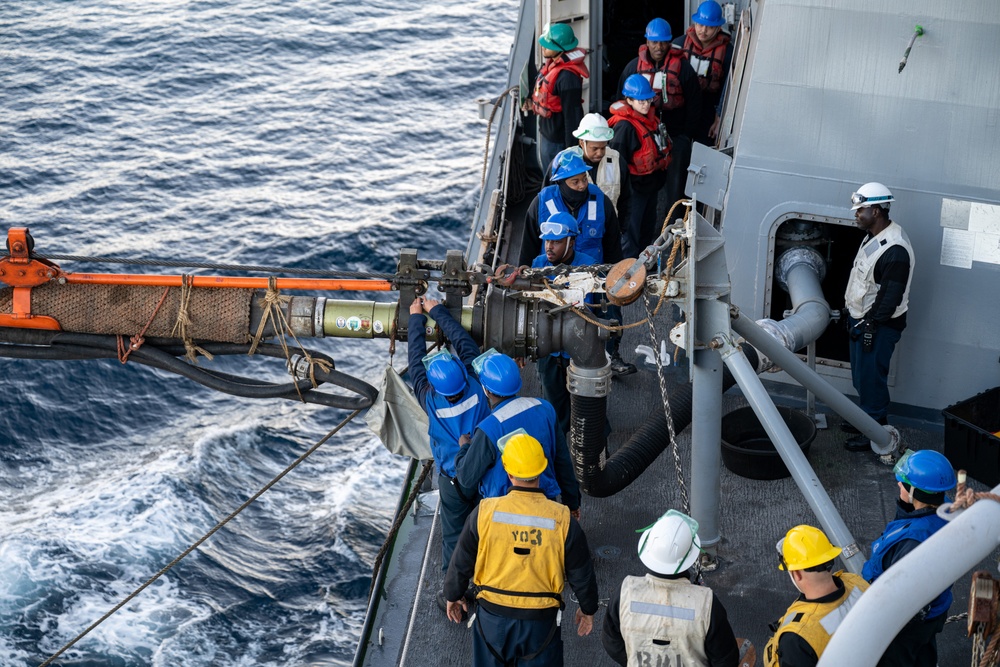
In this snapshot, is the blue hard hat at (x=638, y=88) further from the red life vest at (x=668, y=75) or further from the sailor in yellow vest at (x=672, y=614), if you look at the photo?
the sailor in yellow vest at (x=672, y=614)

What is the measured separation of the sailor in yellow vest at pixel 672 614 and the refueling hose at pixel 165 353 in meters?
2.14

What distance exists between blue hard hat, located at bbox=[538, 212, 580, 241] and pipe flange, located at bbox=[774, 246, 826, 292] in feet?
5.69

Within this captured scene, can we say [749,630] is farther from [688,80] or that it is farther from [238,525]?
[238,525]

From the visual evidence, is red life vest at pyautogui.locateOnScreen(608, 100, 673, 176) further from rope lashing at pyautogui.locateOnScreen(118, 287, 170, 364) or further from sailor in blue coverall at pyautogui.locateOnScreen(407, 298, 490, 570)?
rope lashing at pyautogui.locateOnScreen(118, 287, 170, 364)

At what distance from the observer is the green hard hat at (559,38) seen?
919cm

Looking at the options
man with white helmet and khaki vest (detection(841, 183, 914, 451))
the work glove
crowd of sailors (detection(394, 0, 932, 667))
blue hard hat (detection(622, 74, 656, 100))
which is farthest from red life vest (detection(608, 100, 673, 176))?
the work glove

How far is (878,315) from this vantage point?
22.9 ft

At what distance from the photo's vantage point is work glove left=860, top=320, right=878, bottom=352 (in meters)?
7.09

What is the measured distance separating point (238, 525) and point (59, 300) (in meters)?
6.01

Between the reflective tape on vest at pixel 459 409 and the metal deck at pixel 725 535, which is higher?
the reflective tape on vest at pixel 459 409

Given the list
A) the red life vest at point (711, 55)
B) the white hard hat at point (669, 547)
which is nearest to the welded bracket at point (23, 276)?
the white hard hat at point (669, 547)

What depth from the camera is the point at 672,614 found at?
4.30m

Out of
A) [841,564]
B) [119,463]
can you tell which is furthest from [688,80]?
[119,463]

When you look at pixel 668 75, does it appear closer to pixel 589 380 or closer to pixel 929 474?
pixel 589 380
